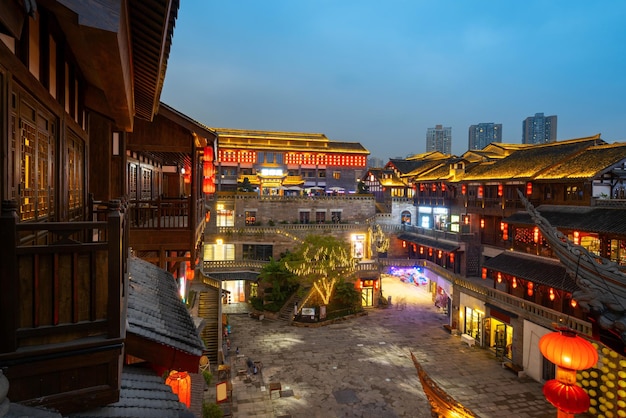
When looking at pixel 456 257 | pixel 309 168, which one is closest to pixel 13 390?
pixel 456 257

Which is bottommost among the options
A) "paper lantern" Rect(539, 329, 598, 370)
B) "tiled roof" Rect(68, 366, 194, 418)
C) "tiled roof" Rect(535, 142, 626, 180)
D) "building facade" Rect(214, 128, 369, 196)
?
"paper lantern" Rect(539, 329, 598, 370)

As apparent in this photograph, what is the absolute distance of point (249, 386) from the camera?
18.8 meters

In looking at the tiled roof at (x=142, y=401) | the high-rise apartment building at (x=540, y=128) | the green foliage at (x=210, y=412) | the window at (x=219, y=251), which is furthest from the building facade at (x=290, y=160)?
the high-rise apartment building at (x=540, y=128)


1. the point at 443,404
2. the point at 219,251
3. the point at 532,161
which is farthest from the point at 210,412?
the point at 532,161

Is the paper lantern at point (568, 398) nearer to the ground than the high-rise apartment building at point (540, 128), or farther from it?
nearer to the ground

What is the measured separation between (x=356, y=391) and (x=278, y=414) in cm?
401

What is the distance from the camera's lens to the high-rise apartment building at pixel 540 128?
122m

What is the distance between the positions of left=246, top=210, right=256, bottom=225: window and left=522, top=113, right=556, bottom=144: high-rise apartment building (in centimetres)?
11130

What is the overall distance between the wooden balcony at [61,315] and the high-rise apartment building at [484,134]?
153m

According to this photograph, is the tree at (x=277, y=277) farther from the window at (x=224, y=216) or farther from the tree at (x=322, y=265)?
the window at (x=224, y=216)

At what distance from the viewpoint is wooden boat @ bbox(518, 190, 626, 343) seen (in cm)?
A: 803

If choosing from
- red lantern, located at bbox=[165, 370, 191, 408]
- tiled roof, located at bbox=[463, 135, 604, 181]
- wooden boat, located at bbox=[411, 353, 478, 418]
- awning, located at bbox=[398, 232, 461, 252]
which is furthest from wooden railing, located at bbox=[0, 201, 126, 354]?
awning, located at bbox=[398, 232, 461, 252]

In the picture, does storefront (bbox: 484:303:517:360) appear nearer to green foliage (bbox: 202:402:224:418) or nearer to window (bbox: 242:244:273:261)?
A: green foliage (bbox: 202:402:224:418)

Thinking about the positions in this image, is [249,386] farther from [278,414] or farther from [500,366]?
[500,366]
